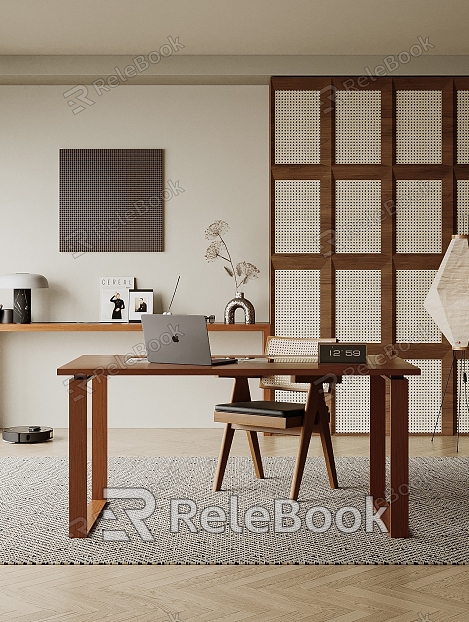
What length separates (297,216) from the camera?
599cm

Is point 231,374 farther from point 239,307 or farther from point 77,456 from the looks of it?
point 239,307

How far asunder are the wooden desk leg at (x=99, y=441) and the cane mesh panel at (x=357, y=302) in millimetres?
2592

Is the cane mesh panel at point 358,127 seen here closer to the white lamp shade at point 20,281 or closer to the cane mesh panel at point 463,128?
the cane mesh panel at point 463,128

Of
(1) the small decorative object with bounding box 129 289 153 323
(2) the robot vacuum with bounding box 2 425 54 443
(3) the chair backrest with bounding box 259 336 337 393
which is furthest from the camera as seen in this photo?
(1) the small decorative object with bounding box 129 289 153 323

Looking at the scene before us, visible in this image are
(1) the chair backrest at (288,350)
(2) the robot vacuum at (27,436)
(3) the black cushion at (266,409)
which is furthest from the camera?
(2) the robot vacuum at (27,436)

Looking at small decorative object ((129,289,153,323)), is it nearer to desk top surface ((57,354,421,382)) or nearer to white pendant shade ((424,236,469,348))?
white pendant shade ((424,236,469,348))

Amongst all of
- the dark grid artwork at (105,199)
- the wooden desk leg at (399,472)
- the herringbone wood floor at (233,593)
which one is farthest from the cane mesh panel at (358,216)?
the herringbone wood floor at (233,593)

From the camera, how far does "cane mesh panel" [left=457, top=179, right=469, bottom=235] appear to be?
19.7 feet

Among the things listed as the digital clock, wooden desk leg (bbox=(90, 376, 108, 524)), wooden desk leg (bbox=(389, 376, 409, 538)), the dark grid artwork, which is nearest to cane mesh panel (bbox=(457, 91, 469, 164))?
Result: the dark grid artwork

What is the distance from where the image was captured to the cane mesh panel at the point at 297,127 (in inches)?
236

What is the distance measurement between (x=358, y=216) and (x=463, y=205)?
832 mm

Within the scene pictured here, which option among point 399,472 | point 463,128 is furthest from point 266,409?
point 463,128

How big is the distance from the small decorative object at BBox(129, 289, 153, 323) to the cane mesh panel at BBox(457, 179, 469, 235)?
252 cm

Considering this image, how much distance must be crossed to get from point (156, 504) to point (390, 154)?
136 inches
